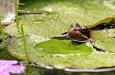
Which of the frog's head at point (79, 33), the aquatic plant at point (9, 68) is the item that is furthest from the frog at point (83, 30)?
the aquatic plant at point (9, 68)

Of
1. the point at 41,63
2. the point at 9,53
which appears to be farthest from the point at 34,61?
the point at 9,53

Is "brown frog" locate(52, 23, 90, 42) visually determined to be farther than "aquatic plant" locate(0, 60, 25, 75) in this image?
Yes

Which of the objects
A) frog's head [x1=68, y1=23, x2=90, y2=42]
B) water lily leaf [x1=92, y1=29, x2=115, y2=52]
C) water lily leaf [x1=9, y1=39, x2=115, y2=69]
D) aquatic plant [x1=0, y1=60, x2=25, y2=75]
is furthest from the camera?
frog's head [x1=68, y1=23, x2=90, y2=42]

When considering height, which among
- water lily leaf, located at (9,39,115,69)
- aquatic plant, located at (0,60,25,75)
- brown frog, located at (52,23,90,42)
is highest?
brown frog, located at (52,23,90,42)

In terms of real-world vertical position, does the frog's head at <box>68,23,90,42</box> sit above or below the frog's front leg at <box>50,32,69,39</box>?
above

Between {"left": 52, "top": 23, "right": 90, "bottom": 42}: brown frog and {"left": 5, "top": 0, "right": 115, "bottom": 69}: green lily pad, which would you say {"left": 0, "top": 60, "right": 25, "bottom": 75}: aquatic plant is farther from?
{"left": 52, "top": 23, "right": 90, "bottom": 42}: brown frog

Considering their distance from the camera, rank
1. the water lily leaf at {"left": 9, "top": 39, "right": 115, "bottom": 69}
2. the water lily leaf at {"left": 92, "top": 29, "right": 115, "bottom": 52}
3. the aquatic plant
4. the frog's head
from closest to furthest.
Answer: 1. the aquatic plant
2. the water lily leaf at {"left": 9, "top": 39, "right": 115, "bottom": 69}
3. the water lily leaf at {"left": 92, "top": 29, "right": 115, "bottom": 52}
4. the frog's head

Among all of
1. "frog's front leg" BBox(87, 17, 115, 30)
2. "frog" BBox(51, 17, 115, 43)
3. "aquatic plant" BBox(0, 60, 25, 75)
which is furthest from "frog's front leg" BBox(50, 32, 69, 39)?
"aquatic plant" BBox(0, 60, 25, 75)

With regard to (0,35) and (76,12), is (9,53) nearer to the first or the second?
(0,35)

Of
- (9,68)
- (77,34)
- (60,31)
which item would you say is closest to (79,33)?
(77,34)
